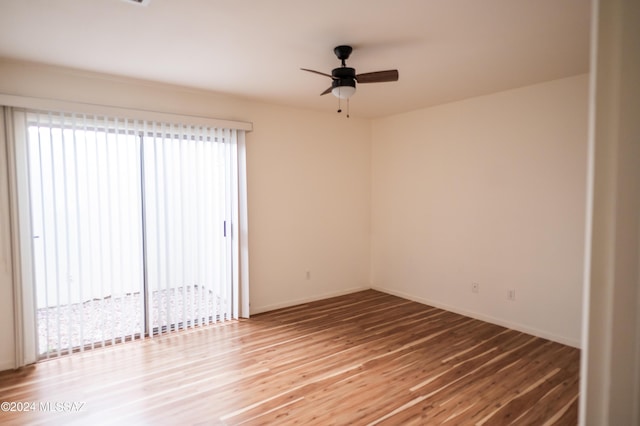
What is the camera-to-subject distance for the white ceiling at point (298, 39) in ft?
6.99

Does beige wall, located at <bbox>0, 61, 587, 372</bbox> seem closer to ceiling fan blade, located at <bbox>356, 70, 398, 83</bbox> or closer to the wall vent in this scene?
the wall vent

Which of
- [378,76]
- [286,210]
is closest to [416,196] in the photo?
[286,210]

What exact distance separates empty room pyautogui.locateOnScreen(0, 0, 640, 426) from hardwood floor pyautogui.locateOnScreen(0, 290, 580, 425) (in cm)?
2

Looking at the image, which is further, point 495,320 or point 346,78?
point 495,320

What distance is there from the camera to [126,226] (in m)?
3.54

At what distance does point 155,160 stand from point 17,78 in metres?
1.24

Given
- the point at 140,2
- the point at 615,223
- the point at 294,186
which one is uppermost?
the point at 140,2

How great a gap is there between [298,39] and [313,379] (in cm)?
261

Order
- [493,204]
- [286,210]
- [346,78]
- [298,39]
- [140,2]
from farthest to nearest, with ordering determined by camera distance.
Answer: [286,210] → [493,204] → [346,78] → [298,39] → [140,2]

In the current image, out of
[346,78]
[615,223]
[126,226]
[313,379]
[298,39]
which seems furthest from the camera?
[126,226]

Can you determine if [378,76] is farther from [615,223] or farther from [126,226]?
Result: [126,226]

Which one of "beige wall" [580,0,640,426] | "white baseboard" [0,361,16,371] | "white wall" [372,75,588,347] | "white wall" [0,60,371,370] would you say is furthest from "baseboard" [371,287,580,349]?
"white baseboard" [0,361,16,371]

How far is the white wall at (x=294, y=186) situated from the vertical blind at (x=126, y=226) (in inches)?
10.9

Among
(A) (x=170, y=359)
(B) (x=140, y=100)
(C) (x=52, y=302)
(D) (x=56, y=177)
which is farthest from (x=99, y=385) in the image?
(B) (x=140, y=100)
